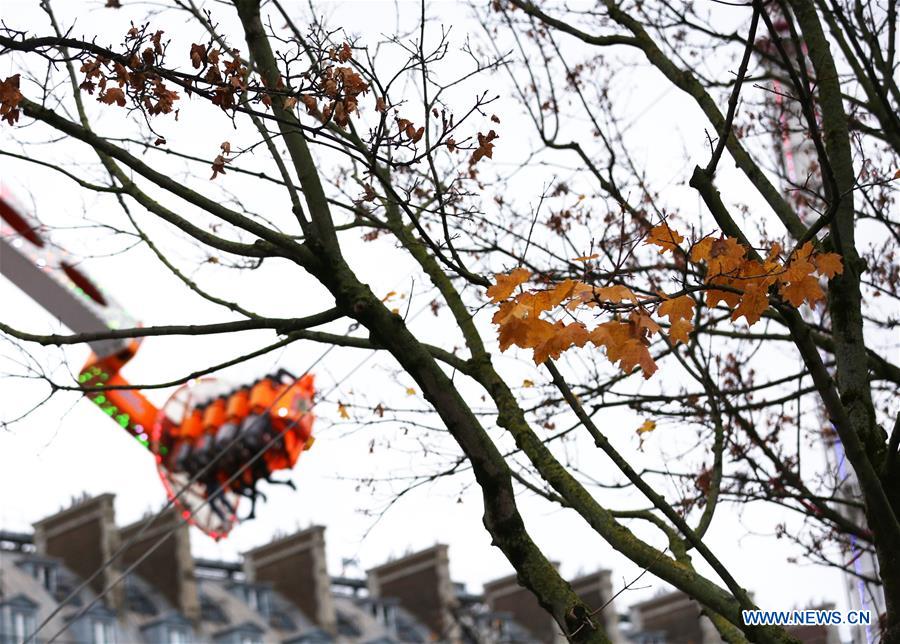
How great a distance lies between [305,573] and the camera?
2591 centimetres

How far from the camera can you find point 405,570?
28062 millimetres

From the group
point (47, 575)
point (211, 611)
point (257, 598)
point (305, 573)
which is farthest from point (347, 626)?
point (47, 575)

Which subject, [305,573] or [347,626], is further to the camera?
[347,626]

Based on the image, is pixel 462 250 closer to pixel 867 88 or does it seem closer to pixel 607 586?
pixel 867 88

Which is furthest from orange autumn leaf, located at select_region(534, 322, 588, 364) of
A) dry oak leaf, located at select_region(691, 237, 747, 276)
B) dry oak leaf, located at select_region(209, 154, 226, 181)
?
dry oak leaf, located at select_region(209, 154, 226, 181)

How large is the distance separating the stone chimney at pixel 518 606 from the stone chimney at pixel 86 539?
9.46 meters

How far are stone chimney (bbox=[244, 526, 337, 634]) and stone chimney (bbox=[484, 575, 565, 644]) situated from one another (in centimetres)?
459

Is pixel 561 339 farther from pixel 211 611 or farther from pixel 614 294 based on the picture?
pixel 211 611

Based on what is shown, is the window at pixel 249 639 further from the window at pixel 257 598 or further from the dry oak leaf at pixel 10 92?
the dry oak leaf at pixel 10 92

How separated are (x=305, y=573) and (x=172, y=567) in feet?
10.2

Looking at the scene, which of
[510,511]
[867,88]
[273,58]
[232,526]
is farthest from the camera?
[232,526]

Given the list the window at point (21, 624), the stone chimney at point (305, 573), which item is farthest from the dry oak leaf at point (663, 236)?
the stone chimney at point (305, 573)

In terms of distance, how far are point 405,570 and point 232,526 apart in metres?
5.96

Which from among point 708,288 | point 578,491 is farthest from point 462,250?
point 708,288
